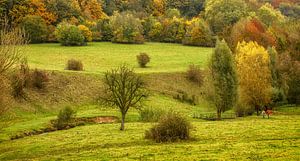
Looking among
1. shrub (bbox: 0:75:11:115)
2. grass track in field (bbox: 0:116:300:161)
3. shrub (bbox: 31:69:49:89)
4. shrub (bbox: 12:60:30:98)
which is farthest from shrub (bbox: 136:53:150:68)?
shrub (bbox: 0:75:11:115)

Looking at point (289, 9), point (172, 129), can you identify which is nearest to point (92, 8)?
point (289, 9)

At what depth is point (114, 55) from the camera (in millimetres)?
111500

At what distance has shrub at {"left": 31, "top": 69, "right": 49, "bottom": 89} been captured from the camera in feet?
243

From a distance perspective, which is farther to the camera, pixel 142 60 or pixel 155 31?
pixel 155 31

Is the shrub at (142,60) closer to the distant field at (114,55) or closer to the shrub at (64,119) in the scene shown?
the distant field at (114,55)

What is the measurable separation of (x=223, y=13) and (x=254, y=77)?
7353cm

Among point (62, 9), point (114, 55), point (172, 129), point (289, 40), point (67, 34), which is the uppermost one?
point (62, 9)

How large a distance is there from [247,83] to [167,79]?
26.4 meters

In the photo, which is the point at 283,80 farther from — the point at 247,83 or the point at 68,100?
the point at 68,100

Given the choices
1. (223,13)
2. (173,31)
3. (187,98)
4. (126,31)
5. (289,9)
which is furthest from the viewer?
(289,9)

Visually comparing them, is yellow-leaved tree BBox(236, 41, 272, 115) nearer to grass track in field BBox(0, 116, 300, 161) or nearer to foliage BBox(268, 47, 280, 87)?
foliage BBox(268, 47, 280, 87)

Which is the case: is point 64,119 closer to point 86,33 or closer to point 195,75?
point 195,75

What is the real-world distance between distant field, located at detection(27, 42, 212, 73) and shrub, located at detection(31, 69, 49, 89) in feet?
51.3

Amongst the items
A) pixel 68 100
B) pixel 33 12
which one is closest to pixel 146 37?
pixel 33 12
